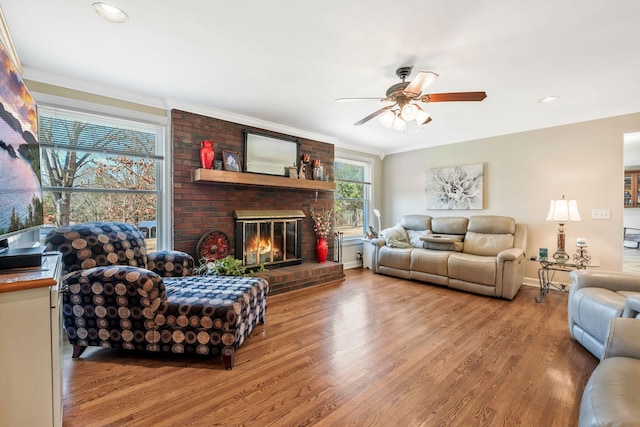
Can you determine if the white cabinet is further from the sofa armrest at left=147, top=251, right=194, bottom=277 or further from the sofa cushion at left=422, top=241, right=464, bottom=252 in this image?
the sofa cushion at left=422, top=241, right=464, bottom=252

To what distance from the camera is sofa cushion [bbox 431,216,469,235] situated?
446 centimetres

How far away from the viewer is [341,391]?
1.74 meters

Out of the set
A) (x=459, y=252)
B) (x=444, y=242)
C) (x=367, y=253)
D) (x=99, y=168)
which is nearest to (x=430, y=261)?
(x=444, y=242)

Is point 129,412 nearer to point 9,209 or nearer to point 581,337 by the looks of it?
point 9,209

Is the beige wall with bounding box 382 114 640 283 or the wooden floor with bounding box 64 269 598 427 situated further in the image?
the beige wall with bounding box 382 114 640 283

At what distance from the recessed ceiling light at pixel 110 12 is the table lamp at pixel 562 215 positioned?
4.60 meters

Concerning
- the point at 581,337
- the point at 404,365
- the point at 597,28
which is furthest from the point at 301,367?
the point at 597,28

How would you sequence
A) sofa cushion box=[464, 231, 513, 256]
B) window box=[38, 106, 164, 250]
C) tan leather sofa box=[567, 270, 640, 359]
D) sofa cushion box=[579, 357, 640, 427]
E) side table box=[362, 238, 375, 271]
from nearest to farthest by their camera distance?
sofa cushion box=[579, 357, 640, 427] < tan leather sofa box=[567, 270, 640, 359] < window box=[38, 106, 164, 250] < sofa cushion box=[464, 231, 513, 256] < side table box=[362, 238, 375, 271]

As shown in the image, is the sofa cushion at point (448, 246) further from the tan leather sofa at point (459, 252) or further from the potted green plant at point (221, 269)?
the potted green plant at point (221, 269)

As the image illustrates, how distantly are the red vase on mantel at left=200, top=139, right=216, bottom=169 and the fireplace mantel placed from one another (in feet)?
0.42

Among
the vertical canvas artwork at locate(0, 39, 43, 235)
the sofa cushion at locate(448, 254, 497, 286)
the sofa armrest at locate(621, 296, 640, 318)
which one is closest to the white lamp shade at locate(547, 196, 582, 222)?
the sofa cushion at locate(448, 254, 497, 286)

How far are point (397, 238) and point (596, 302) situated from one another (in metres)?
2.84

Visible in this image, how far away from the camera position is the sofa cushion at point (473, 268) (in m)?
3.56

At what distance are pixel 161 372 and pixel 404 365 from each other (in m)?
1.68
